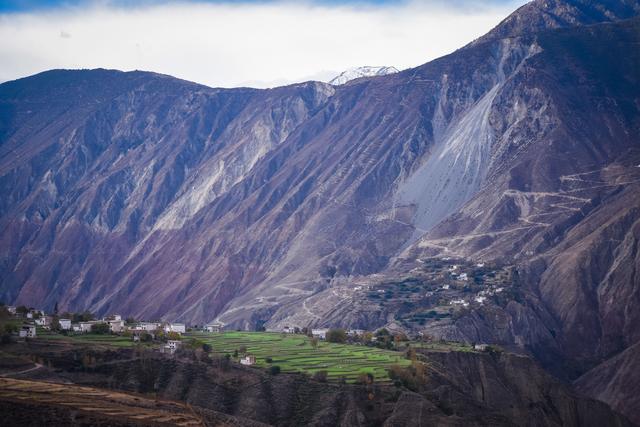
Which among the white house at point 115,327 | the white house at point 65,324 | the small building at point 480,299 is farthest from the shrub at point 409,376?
the small building at point 480,299

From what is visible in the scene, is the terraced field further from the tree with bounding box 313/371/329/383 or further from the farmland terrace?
the tree with bounding box 313/371/329/383

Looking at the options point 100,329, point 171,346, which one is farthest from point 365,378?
point 100,329

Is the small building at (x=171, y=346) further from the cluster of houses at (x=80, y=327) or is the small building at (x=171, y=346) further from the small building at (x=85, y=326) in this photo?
the small building at (x=85, y=326)

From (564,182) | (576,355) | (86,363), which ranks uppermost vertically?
(564,182)

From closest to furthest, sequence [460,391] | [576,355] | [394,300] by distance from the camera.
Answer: [460,391]
[576,355]
[394,300]

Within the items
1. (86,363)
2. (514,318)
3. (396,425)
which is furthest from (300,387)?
(514,318)

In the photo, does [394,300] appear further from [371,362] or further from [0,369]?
[0,369]

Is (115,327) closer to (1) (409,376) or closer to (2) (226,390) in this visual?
(2) (226,390)

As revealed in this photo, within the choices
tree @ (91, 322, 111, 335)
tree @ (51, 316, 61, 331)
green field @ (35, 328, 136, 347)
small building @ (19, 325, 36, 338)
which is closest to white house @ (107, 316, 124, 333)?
tree @ (91, 322, 111, 335)
